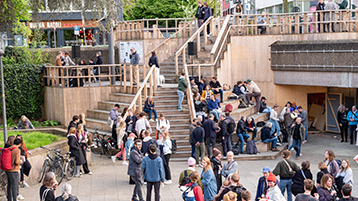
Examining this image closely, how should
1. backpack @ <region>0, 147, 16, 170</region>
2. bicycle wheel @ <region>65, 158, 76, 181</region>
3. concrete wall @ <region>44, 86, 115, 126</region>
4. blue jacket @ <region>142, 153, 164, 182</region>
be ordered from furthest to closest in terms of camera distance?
concrete wall @ <region>44, 86, 115, 126</region> < bicycle wheel @ <region>65, 158, 76, 181</region> < backpack @ <region>0, 147, 16, 170</region> < blue jacket @ <region>142, 153, 164, 182</region>

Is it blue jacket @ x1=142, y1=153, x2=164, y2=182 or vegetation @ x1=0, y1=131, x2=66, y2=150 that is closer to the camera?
blue jacket @ x1=142, y1=153, x2=164, y2=182

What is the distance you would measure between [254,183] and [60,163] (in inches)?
222

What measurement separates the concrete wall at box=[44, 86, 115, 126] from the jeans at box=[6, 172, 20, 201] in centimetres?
1017

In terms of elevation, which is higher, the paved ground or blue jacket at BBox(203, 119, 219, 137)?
blue jacket at BBox(203, 119, 219, 137)

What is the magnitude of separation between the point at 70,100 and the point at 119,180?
8231 millimetres

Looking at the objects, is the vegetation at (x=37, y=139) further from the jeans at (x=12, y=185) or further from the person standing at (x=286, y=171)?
the person standing at (x=286, y=171)

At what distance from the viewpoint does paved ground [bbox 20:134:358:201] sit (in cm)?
1341

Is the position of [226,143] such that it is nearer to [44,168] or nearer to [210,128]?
[210,128]

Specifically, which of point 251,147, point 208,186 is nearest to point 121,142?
point 251,147

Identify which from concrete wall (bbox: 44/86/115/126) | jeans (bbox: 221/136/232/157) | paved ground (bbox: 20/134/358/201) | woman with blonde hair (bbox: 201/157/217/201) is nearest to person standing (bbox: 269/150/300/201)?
woman with blonde hair (bbox: 201/157/217/201)

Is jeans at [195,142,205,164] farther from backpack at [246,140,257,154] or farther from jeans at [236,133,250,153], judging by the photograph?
backpack at [246,140,257,154]

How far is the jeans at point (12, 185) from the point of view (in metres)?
12.1

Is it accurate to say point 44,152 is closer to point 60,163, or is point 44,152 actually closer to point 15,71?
point 60,163

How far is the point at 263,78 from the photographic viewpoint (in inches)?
1011
